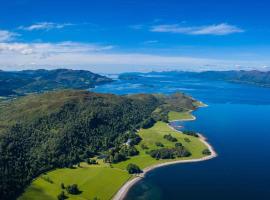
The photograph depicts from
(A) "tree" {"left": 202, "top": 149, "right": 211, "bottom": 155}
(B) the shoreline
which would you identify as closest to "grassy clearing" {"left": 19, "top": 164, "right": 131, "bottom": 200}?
(B) the shoreline

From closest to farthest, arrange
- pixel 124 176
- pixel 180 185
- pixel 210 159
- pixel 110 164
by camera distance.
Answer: pixel 180 185 → pixel 124 176 → pixel 110 164 → pixel 210 159

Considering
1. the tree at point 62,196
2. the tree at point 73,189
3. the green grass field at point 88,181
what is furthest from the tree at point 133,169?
the tree at point 62,196

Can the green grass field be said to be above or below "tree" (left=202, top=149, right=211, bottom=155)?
below

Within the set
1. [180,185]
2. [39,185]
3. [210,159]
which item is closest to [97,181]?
[39,185]

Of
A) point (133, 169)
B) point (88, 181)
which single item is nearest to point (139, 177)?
point (133, 169)

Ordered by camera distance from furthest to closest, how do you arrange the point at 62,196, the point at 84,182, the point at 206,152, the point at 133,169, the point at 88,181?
the point at 206,152
the point at 133,169
the point at 88,181
the point at 84,182
the point at 62,196

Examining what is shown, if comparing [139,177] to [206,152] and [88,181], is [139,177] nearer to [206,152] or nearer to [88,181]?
[88,181]

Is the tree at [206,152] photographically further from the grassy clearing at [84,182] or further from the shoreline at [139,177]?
the grassy clearing at [84,182]

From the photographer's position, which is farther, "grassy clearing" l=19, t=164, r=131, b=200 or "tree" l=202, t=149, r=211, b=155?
"tree" l=202, t=149, r=211, b=155

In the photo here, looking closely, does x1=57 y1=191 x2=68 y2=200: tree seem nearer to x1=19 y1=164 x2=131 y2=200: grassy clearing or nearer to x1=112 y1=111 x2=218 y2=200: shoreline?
x1=19 y1=164 x2=131 y2=200: grassy clearing

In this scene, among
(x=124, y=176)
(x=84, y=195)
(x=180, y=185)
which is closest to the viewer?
(x=84, y=195)

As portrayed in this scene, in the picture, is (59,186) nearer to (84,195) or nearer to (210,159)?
(84,195)
